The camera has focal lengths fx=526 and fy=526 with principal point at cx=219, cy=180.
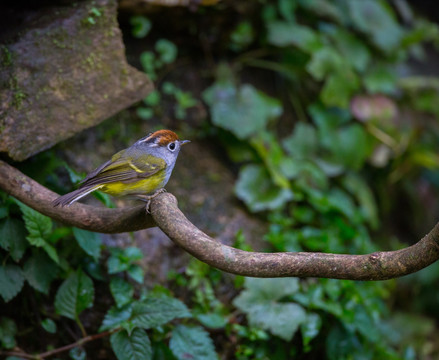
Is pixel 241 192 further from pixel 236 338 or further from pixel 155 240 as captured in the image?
pixel 236 338

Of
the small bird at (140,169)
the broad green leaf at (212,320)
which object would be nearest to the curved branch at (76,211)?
the small bird at (140,169)

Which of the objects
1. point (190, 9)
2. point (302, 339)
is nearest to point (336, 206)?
point (302, 339)

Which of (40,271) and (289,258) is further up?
(289,258)

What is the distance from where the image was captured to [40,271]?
348cm

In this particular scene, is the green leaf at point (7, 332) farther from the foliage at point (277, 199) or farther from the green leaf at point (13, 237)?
the green leaf at point (13, 237)

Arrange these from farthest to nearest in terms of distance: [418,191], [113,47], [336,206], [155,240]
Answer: [418,191] < [336,206] < [155,240] < [113,47]

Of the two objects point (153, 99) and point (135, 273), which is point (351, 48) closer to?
point (153, 99)

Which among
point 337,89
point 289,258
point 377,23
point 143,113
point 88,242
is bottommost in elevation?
point 337,89

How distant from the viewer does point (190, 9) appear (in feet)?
15.8

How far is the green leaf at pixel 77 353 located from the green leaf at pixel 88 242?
2.03ft

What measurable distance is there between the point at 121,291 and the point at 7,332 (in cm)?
79

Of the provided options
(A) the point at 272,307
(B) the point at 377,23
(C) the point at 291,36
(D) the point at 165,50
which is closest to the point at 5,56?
(D) the point at 165,50

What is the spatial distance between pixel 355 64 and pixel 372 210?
66.0 inches

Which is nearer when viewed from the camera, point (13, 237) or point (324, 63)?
point (13, 237)
